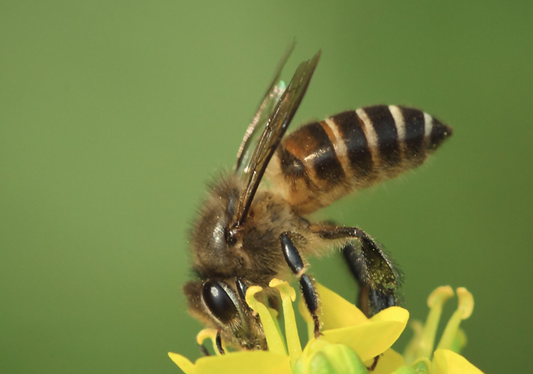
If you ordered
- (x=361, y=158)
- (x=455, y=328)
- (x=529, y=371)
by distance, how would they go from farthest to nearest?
(x=529, y=371) → (x=361, y=158) → (x=455, y=328)

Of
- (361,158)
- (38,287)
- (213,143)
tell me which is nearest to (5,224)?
(38,287)

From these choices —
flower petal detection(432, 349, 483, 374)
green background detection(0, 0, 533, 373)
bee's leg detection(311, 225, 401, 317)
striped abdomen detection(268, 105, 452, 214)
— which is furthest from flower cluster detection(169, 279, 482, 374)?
A: green background detection(0, 0, 533, 373)

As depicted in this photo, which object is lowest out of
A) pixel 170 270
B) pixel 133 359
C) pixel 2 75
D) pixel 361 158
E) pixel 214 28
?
pixel 133 359

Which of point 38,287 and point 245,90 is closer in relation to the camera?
point 38,287

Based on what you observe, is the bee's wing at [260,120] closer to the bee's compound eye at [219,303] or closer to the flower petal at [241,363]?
the bee's compound eye at [219,303]

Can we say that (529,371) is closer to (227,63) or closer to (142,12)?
(227,63)

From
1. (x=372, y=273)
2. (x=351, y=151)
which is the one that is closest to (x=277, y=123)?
(x=351, y=151)

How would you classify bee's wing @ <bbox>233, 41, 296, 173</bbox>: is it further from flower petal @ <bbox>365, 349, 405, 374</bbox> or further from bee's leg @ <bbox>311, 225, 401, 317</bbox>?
flower petal @ <bbox>365, 349, 405, 374</bbox>
